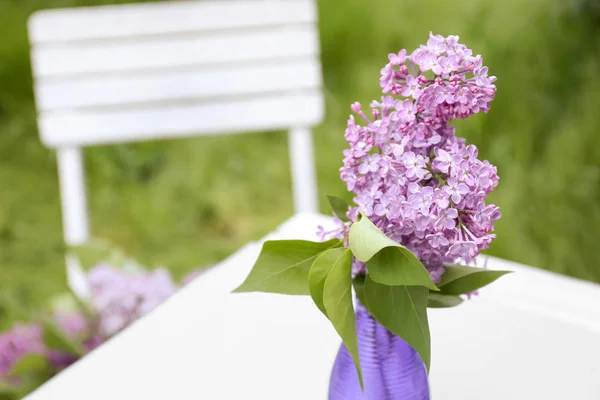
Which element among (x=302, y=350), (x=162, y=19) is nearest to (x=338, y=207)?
(x=302, y=350)

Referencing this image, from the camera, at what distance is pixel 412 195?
46 cm

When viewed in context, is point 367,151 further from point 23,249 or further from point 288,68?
point 23,249

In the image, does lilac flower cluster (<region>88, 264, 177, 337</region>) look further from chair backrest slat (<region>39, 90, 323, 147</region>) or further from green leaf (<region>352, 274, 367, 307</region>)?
green leaf (<region>352, 274, 367, 307</region>)

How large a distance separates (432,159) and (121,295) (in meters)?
0.83

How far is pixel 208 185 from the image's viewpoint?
8.02 feet

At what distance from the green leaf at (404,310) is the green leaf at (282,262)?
2.2 inches

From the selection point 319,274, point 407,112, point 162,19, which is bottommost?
point 319,274

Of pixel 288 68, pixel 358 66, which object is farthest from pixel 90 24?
pixel 358 66

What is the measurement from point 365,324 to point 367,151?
16 centimetres

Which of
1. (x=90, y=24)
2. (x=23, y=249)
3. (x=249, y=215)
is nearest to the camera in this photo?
(x=90, y=24)

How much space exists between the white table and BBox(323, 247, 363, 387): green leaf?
28 cm

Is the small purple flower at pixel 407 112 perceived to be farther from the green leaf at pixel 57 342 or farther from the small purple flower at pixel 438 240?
the green leaf at pixel 57 342

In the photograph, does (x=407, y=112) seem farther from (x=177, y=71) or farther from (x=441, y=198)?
(x=177, y=71)

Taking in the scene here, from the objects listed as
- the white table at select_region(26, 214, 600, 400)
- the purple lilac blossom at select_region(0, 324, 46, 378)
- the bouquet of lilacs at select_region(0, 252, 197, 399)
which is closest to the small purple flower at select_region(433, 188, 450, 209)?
the white table at select_region(26, 214, 600, 400)
